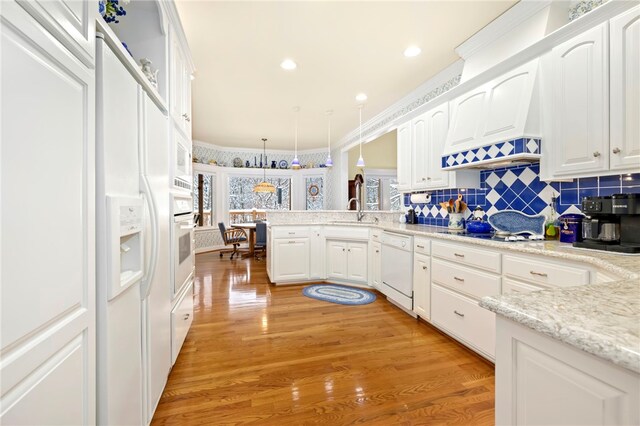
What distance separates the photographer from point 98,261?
3.22 feet

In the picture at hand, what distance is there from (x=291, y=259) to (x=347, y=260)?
2.77ft

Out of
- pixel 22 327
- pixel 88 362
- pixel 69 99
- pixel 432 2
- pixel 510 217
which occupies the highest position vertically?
pixel 432 2

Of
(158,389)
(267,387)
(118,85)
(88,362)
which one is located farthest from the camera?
(267,387)

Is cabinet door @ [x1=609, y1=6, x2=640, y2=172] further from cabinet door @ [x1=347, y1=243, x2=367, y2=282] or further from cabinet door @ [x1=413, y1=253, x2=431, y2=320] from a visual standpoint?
cabinet door @ [x1=347, y1=243, x2=367, y2=282]

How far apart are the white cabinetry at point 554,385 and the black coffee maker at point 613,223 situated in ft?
4.74

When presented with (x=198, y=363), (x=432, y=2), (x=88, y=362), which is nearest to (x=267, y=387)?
(x=198, y=363)

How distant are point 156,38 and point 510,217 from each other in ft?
10.6

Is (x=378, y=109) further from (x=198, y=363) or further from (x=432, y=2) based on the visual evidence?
(x=198, y=363)

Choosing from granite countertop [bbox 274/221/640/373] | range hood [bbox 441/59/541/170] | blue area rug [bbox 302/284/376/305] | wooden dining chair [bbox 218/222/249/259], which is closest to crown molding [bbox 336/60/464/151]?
range hood [bbox 441/59/541/170]

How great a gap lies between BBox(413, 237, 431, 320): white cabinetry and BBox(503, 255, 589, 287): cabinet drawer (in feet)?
2.82

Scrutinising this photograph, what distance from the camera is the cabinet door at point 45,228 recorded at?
1.95 feet

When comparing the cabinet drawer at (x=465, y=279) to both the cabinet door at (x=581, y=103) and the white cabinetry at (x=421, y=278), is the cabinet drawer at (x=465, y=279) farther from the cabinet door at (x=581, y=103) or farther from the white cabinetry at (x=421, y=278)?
the cabinet door at (x=581, y=103)

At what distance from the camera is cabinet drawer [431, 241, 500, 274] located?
2.08 metres

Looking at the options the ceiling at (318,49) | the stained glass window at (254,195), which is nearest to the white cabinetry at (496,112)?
the ceiling at (318,49)
